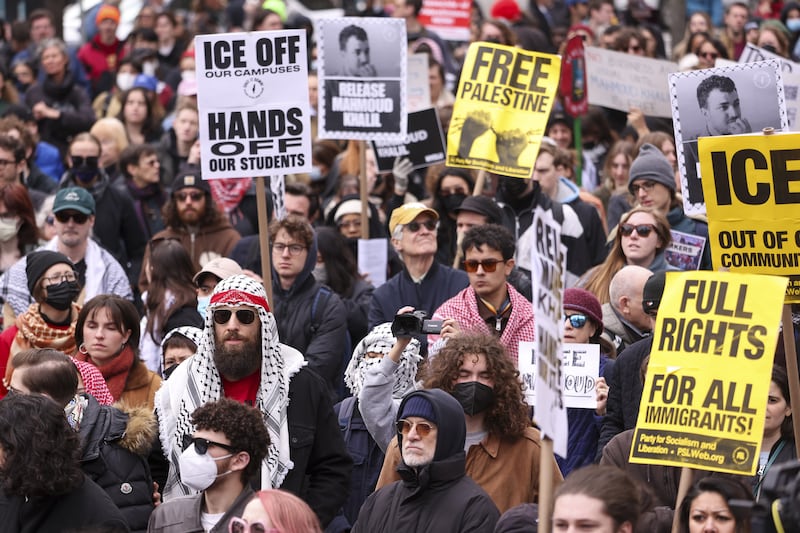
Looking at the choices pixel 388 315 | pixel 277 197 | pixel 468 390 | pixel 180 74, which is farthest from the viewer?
pixel 180 74

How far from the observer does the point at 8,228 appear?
481 inches

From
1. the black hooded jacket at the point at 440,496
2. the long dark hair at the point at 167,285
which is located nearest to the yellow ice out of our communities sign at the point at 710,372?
the black hooded jacket at the point at 440,496

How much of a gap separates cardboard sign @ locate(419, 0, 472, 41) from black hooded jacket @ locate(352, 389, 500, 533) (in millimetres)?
12723

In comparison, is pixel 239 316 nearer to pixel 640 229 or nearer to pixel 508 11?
pixel 640 229

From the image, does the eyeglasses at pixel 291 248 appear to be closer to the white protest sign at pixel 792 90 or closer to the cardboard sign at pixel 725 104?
the cardboard sign at pixel 725 104

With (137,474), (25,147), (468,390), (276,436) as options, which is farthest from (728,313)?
(25,147)

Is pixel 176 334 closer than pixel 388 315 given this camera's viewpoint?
Yes

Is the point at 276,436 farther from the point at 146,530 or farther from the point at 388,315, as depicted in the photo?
the point at 388,315

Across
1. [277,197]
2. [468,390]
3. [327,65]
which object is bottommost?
[468,390]

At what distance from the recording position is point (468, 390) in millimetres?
7383

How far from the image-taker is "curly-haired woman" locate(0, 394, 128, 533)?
667 cm

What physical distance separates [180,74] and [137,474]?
1084cm

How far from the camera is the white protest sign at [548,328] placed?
20.4 feet

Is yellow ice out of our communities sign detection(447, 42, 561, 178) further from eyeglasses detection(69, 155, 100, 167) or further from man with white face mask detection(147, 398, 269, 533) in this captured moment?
man with white face mask detection(147, 398, 269, 533)
